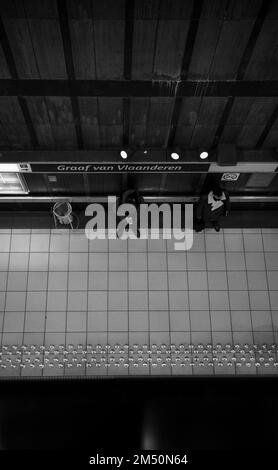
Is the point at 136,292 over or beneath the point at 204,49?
beneath

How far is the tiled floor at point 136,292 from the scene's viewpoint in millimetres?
6008

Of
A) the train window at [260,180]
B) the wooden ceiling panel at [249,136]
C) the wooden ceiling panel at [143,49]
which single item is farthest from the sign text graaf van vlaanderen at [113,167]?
the wooden ceiling panel at [143,49]

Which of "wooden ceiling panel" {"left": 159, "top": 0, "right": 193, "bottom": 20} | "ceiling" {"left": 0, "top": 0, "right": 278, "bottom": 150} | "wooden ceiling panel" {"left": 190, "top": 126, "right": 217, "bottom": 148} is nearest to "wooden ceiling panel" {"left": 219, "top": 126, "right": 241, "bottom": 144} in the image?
"ceiling" {"left": 0, "top": 0, "right": 278, "bottom": 150}

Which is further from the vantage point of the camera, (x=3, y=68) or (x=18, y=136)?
(x=18, y=136)

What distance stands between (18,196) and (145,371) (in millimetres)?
3474

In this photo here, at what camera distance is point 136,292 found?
20.7 feet

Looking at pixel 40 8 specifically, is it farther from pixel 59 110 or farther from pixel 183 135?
pixel 183 135

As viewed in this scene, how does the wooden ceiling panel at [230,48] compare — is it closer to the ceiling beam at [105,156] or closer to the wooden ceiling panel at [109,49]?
the wooden ceiling panel at [109,49]

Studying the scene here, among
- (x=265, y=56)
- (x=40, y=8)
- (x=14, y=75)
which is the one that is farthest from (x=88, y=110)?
(x=265, y=56)

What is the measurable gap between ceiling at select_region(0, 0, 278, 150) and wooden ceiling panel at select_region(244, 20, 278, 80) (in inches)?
0.4

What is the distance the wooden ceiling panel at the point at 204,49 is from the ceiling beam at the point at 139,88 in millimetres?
123

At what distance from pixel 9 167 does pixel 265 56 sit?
3.44 metres

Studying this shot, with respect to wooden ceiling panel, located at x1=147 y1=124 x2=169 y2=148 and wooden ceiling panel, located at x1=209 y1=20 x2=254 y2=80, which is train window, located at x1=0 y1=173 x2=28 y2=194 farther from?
wooden ceiling panel, located at x1=209 y1=20 x2=254 y2=80

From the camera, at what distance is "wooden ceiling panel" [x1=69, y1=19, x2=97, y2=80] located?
3.36 meters
